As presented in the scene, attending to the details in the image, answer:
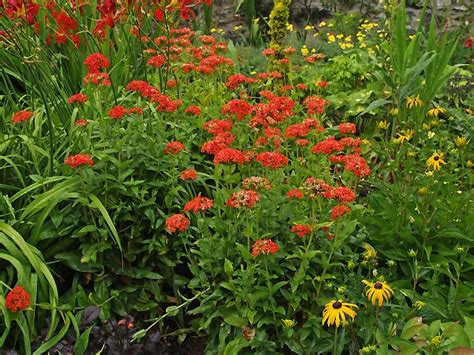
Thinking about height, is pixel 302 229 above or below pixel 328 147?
below

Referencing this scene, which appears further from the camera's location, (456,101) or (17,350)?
(456,101)

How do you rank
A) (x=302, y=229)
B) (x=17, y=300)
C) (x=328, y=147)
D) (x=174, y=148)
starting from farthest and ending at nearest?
(x=174, y=148), (x=328, y=147), (x=302, y=229), (x=17, y=300)

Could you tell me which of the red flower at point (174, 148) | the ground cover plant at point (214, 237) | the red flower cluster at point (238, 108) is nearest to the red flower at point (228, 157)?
the ground cover plant at point (214, 237)

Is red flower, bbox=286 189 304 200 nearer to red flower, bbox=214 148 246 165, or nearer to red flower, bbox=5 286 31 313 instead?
red flower, bbox=214 148 246 165

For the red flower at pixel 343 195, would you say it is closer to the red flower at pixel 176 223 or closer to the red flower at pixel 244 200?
the red flower at pixel 244 200

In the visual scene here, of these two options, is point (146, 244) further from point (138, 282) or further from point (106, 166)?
point (106, 166)

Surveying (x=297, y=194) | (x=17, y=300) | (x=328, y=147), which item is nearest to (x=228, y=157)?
(x=297, y=194)

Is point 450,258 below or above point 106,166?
below

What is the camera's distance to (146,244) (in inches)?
108

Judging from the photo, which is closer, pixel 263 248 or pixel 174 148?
pixel 263 248

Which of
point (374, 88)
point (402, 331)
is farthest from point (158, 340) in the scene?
point (374, 88)

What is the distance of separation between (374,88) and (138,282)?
7.30 feet

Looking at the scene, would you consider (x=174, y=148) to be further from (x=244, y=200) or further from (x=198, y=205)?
(x=244, y=200)

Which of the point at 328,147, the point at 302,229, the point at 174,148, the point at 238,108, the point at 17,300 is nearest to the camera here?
the point at 17,300
